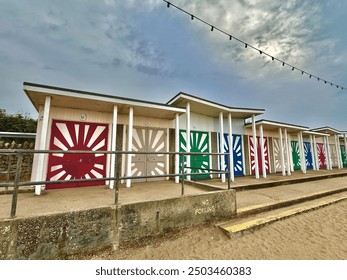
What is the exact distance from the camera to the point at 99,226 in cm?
238

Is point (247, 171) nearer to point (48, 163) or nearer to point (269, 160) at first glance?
point (269, 160)

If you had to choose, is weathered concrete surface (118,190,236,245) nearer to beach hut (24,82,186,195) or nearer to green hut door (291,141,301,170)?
beach hut (24,82,186,195)

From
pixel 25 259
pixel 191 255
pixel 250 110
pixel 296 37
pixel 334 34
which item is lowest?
pixel 191 255

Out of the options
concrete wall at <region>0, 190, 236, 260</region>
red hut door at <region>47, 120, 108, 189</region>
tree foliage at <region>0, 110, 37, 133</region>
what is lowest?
concrete wall at <region>0, 190, 236, 260</region>

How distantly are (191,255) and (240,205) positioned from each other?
2154 mm

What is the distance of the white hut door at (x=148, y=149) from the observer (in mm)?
6324

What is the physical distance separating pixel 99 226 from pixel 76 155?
3747mm

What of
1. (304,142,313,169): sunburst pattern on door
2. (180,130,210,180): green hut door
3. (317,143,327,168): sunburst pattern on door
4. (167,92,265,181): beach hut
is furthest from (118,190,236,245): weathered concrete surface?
(317,143,327,168): sunburst pattern on door

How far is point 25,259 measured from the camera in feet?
6.57

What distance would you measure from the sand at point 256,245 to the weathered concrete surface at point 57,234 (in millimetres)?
239

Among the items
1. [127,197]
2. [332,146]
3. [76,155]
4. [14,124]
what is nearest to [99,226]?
[127,197]

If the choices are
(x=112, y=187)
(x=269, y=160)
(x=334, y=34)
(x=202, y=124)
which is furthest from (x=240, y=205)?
(x=334, y=34)

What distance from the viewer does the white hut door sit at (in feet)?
20.7

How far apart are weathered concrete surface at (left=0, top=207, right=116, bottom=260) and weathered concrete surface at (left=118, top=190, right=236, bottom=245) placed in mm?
258
